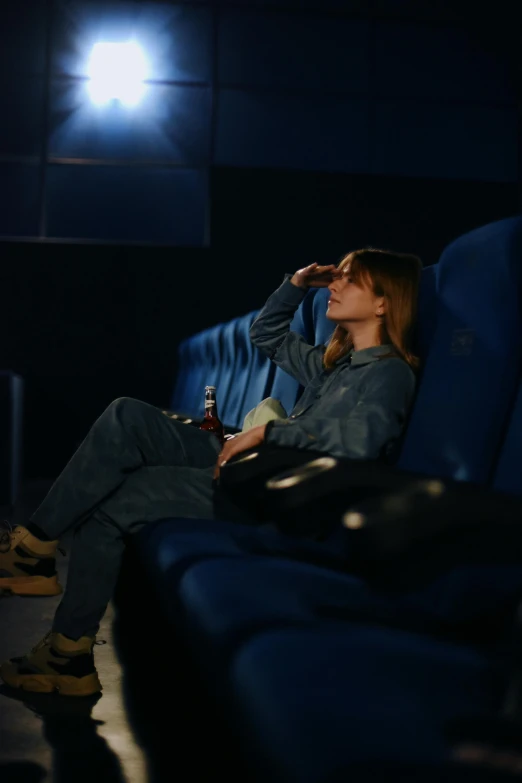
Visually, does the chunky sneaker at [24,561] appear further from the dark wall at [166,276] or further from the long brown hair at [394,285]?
the dark wall at [166,276]

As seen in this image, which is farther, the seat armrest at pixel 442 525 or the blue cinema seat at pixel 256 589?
the blue cinema seat at pixel 256 589

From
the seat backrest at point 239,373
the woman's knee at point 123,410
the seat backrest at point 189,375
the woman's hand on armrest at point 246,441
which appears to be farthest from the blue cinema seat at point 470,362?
the seat backrest at point 189,375

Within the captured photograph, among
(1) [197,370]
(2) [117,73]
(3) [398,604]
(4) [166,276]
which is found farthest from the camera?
(2) [117,73]

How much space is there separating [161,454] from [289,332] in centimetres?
52

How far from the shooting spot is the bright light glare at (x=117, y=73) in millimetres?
7203

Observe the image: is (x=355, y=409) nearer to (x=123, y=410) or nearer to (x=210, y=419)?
(x=123, y=410)

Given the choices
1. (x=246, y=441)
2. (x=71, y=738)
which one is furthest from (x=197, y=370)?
(x=71, y=738)

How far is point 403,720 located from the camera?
61cm

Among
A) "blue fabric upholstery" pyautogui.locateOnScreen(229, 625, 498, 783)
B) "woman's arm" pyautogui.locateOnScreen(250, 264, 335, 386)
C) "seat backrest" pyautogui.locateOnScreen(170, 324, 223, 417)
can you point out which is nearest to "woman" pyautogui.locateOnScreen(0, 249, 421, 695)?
"woman's arm" pyautogui.locateOnScreen(250, 264, 335, 386)

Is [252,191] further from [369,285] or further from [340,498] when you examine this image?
[340,498]

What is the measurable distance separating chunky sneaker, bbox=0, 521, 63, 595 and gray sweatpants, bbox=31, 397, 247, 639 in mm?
59

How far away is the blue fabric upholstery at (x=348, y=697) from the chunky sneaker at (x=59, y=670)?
0.83 metres

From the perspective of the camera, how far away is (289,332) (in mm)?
2156

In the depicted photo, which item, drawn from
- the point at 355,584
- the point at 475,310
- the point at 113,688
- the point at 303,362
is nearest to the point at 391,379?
the point at 475,310
